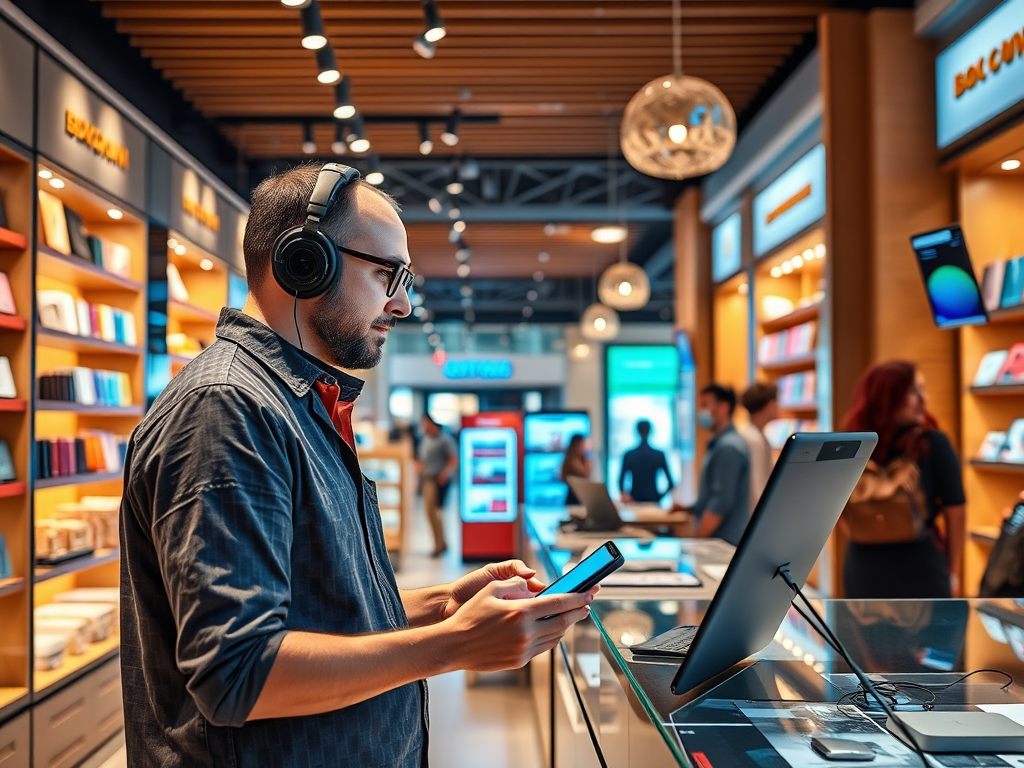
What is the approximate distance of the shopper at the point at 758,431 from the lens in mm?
5082

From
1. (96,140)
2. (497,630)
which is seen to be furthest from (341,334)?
(96,140)

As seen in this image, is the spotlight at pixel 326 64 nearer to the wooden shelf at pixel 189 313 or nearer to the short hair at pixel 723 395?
the wooden shelf at pixel 189 313

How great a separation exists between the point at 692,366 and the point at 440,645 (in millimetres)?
8566

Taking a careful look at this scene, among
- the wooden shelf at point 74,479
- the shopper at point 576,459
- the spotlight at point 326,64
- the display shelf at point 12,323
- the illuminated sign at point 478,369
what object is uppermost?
the spotlight at point 326,64

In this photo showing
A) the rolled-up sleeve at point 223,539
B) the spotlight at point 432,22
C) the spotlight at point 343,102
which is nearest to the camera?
the rolled-up sleeve at point 223,539

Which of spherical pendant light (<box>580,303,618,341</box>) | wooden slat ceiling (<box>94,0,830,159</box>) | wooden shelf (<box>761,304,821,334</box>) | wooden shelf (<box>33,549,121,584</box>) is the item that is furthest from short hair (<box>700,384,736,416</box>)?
spherical pendant light (<box>580,303,618,341</box>)

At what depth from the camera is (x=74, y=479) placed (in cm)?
434

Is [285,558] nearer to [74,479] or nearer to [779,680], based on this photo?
[779,680]

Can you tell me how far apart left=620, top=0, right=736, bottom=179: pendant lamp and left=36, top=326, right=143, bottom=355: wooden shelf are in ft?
9.32

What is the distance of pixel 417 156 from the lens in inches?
345

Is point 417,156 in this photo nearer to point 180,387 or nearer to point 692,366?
point 692,366

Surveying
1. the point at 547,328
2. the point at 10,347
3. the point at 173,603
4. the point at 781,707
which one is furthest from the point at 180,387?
the point at 547,328

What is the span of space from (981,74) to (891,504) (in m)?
2.40

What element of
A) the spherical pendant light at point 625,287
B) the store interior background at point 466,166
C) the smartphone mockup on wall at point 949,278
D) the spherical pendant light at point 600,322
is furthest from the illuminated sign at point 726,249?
the smartphone mockup on wall at point 949,278
